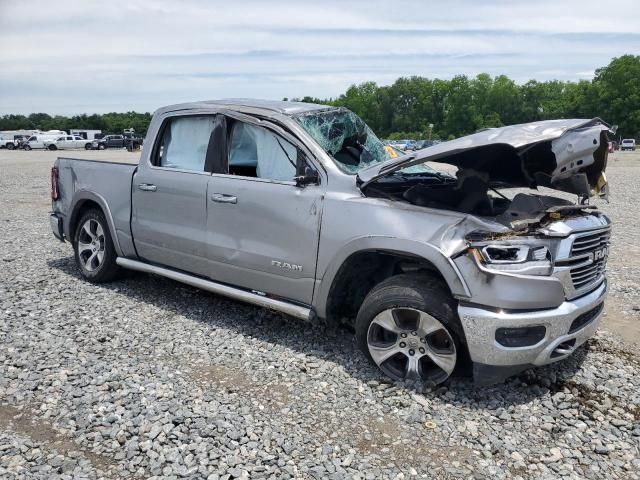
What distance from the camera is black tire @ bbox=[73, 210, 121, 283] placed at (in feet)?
19.9

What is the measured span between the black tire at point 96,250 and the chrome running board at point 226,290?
26 cm

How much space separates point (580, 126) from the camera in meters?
3.87

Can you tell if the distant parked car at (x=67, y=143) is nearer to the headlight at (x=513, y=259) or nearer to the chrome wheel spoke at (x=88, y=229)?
the chrome wheel spoke at (x=88, y=229)

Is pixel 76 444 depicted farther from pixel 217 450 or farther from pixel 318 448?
pixel 318 448

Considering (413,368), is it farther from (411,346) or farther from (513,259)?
(513,259)

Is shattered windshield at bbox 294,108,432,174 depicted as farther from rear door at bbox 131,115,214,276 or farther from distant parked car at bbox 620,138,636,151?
A: distant parked car at bbox 620,138,636,151

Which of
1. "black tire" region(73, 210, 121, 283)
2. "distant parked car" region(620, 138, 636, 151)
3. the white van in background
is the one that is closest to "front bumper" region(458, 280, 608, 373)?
"black tire" region(73, 210, 121, 283)

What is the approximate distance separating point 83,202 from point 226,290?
247cm

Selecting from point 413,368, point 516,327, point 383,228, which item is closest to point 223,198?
point 383,228

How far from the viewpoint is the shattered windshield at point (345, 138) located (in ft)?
15.3

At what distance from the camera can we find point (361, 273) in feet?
14.4

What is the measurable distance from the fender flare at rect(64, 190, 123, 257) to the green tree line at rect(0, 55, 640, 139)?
90.5 metres

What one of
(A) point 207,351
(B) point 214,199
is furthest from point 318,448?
(B) point 214,199

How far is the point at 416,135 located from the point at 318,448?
111 metres
